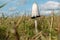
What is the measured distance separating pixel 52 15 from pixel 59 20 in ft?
0.41

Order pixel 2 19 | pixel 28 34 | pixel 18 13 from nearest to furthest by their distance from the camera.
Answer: pixel 28 34 → pixel 2 19 → pixel 18 13

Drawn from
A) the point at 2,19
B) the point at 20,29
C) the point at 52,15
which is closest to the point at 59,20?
the point at 52,15

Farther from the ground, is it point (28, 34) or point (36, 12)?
point (36, 12)

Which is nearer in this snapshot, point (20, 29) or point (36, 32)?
point (36, 32)

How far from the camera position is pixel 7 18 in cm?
246

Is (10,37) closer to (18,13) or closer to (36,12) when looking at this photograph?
(36,12)

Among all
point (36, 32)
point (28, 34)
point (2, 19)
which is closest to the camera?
point (36, 32)

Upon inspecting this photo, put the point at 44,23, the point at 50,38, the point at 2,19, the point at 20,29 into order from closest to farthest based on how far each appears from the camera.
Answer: the point at 50,38 → the point at 20,29 → the point at 44,23 → the point at 2,19

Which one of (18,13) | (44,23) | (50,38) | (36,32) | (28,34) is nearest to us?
(50,38)

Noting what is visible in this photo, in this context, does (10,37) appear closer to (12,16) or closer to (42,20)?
(42,20)

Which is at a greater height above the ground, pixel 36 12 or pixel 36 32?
pixel 36 12

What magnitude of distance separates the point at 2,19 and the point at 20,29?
0.46 meters

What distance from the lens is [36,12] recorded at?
180 centimetres

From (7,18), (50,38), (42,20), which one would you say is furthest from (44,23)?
(50,38)
